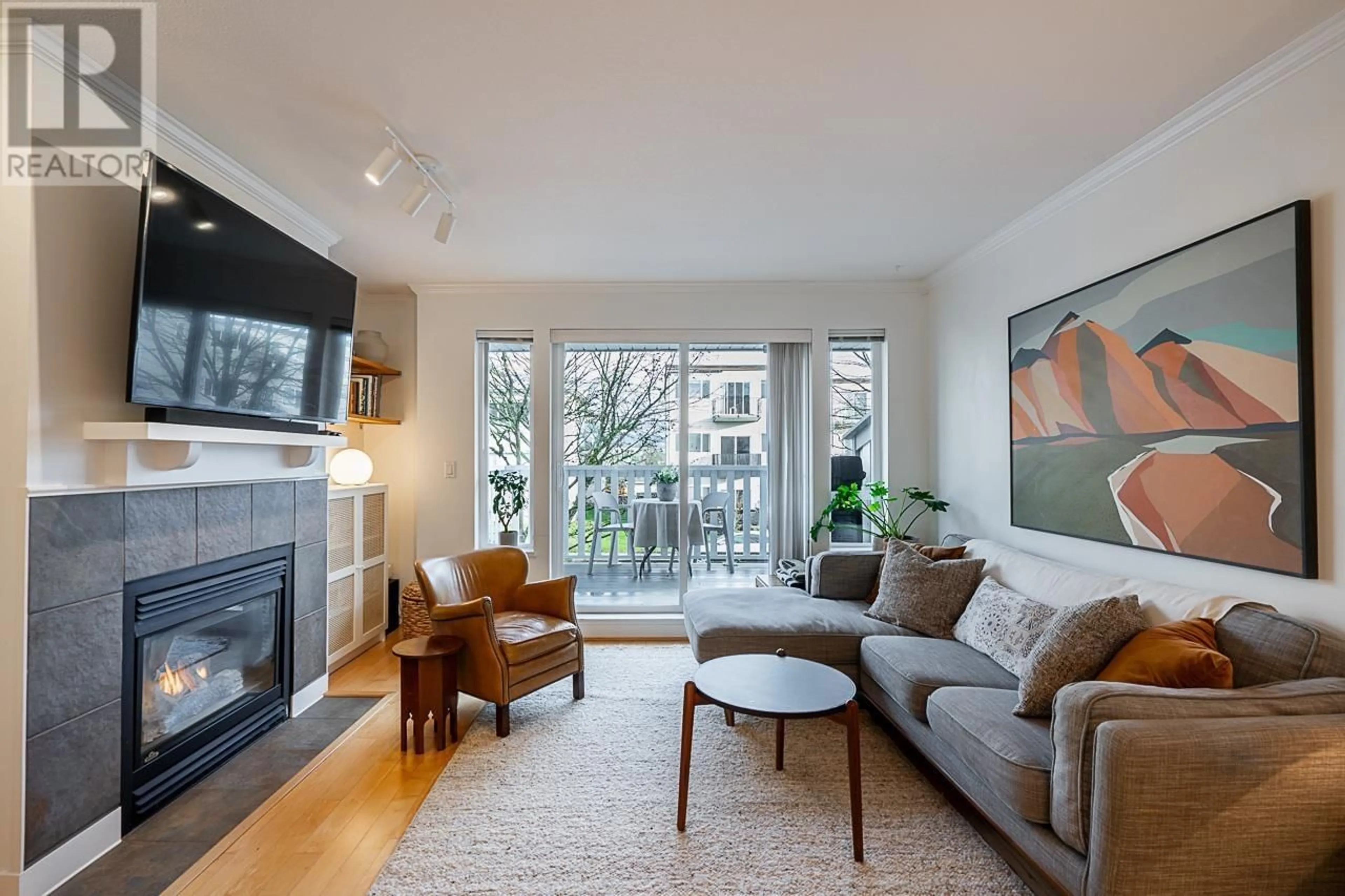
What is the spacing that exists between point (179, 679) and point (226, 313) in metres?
1.41

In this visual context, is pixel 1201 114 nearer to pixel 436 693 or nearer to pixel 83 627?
pixel 436 693

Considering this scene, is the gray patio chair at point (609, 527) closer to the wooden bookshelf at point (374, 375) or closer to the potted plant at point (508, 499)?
the potted plant at point (508, 499)

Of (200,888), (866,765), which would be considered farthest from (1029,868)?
(200,888)

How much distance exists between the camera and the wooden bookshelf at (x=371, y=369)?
3.96m

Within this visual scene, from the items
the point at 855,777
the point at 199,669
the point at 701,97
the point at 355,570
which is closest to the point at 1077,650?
the point at 855,777

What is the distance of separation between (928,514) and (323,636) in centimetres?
384

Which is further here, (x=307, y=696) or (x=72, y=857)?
(x=307, y=696)

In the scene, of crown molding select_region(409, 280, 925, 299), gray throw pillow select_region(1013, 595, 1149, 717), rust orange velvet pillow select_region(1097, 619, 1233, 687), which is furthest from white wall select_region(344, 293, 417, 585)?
rust orange velvet pillow select_region(1097, 619, 1233, 687)

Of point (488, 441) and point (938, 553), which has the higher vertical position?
point (488, 441)

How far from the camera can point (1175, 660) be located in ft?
5.55

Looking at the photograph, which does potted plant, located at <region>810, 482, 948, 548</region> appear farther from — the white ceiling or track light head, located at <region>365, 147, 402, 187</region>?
track light head, located at <region>365, 147, 402, 187</region>

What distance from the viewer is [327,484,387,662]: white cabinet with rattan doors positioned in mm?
3518

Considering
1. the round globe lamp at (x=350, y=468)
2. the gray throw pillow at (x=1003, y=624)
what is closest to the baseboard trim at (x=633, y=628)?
the round globe lamp at (x=350, y=468)

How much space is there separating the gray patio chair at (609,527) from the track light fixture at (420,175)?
7.21 feet
